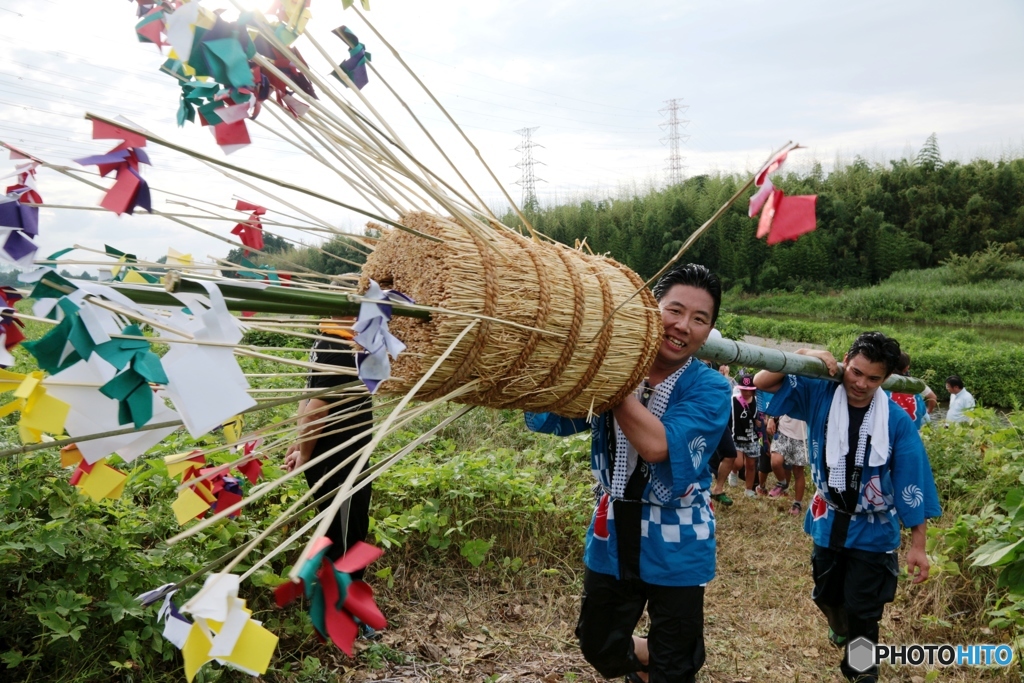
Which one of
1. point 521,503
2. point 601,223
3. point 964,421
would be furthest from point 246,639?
point 601,223

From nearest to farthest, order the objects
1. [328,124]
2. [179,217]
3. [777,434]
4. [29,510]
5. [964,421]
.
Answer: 1. [328,124]
2. [179,217]
3. [29,510]
4. [777,434]
5. [964,421]

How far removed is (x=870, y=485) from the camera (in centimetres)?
335

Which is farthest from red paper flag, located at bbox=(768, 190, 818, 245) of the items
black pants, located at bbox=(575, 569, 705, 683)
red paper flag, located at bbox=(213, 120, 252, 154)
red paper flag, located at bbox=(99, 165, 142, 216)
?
black pants, located at bbox=(575, 569, 705, 683)

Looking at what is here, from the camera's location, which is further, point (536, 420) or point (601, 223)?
point (601, 223)

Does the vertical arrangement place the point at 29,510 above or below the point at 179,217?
below

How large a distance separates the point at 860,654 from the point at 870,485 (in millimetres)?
726

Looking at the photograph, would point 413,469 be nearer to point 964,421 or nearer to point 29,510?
point 29,510

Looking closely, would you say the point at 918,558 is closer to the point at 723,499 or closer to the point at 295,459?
the point at 295,459

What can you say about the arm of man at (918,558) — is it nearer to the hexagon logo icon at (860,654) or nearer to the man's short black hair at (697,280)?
the hexagon logo icon at (860,654)

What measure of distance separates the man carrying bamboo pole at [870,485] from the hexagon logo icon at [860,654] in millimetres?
18

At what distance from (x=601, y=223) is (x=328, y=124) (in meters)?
23.3

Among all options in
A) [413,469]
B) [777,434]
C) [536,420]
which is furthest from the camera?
[777,434]

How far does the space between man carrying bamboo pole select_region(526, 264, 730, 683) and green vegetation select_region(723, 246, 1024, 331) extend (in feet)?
63.2

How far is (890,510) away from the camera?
3369 millimetres
